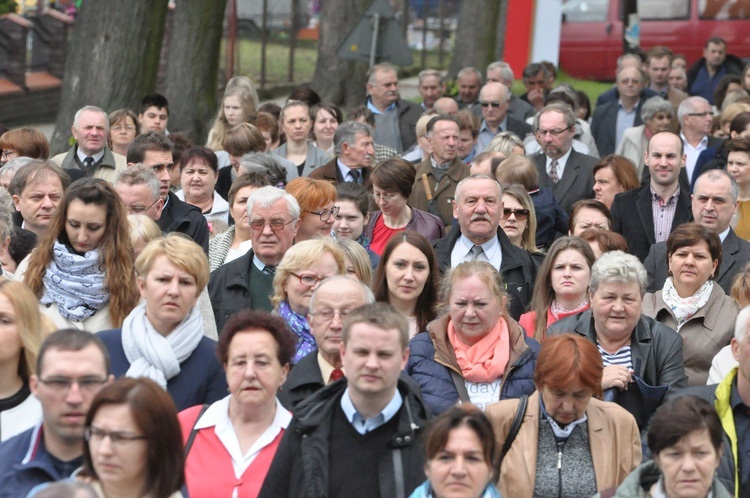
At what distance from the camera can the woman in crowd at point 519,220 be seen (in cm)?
1027

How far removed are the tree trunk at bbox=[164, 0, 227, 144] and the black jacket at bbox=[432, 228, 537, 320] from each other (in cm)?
928

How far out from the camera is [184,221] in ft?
33.4

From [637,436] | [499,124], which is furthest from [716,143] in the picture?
[637,436]

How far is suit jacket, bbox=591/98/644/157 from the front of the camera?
1703 cm

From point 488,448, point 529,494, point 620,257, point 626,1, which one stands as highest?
point 626,1

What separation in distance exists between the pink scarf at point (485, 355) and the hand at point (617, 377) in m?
0.51

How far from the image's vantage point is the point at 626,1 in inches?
1054

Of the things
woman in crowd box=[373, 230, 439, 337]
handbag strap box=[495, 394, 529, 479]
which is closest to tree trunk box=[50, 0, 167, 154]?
woman in crowd box=[373, 230, 439, 337]

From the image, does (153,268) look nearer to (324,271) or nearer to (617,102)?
(324,271)

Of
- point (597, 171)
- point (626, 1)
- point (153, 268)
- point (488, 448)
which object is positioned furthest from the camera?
point (626, 1)

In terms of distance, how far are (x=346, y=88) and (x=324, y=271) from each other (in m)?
15.7

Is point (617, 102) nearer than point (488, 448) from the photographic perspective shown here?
No

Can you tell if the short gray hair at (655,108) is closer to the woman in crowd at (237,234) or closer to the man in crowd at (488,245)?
the man in crowd at (488,245)

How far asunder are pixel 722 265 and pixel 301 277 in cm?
325
